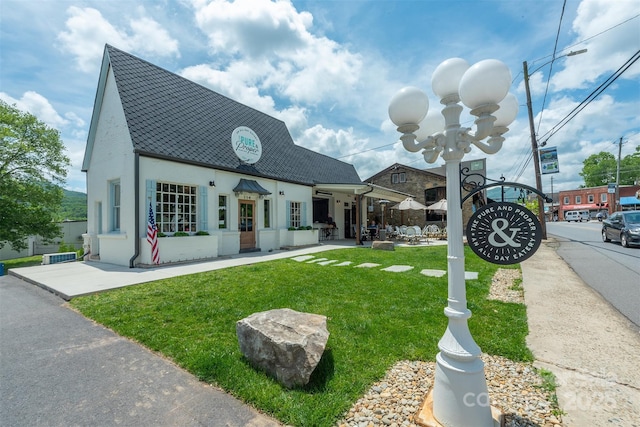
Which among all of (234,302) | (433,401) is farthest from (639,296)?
(234,302)

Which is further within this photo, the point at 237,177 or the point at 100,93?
the point at 237,177

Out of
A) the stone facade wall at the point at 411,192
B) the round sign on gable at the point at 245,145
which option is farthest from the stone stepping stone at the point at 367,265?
the stone facade wall at the point at 411,192

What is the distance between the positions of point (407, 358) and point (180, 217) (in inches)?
327

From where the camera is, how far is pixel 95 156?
9727mm

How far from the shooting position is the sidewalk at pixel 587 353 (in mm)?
2158

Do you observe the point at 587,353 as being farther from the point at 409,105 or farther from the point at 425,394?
the point at 409,105

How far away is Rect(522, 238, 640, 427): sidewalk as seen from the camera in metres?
2.16

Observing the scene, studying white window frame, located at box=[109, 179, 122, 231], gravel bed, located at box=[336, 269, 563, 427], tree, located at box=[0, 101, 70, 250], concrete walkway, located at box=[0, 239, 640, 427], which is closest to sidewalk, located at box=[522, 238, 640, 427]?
concrete walkway, located at box=[0, 239, 640, 427]

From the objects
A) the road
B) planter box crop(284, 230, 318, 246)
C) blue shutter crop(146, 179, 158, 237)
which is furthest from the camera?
planter box crop(284, 230, 318, 246)

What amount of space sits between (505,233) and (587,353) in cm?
214

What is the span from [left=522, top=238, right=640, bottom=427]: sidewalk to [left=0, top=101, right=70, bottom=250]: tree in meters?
18.8

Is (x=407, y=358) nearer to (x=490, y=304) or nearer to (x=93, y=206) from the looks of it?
(x=490, y=304)

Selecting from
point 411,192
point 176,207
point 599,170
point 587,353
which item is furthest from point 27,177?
point 599,170

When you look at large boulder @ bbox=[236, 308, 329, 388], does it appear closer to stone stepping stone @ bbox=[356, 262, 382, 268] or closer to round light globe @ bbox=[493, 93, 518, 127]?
round light globe @ bbox=[493, 93, 518, 127]
